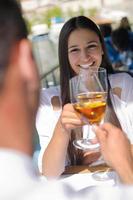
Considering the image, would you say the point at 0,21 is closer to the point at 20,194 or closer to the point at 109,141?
the point at 20,194

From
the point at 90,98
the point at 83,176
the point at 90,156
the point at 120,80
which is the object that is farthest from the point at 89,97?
the point at 120,80

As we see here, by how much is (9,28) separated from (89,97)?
895mm

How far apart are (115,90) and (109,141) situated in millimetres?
1190

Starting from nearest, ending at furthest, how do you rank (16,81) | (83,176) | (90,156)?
(16,81) → (83,176) → (90,156)

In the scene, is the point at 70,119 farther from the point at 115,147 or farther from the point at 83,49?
the point at 83,49

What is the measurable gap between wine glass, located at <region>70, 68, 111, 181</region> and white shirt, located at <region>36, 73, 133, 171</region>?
0.44m

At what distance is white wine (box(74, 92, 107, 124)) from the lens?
137 cm

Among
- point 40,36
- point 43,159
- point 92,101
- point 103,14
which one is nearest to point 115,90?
point 43,159

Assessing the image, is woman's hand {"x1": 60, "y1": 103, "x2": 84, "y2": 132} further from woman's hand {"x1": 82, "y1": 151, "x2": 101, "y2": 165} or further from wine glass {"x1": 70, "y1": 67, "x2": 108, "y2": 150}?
woman's hand {"x1": 82, "y1": 151, "x2": 101, "y2": 165}

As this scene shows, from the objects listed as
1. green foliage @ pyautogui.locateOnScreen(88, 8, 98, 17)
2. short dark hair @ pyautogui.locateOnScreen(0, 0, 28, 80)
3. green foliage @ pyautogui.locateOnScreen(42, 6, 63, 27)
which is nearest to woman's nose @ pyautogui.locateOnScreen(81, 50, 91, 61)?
short dark hair @ pyautogui.locateOnScreen(0, 0, 28, 80)

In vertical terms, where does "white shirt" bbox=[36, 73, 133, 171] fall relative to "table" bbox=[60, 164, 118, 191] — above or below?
above

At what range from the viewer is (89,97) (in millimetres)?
1467

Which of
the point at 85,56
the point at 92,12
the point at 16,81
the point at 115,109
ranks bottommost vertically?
the point at 115,109

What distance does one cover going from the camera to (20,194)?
1.80ft
